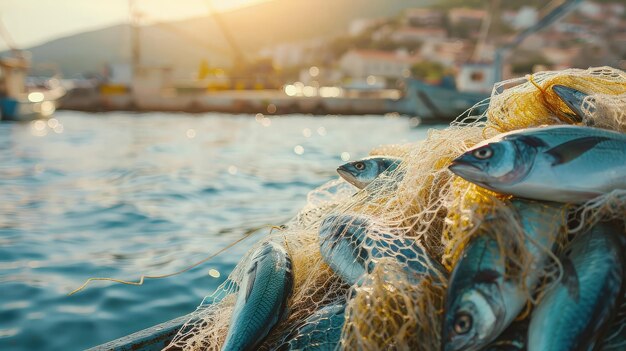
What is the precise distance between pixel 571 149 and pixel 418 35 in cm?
14724

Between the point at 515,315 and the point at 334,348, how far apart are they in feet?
3.02

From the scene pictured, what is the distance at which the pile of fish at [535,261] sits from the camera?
7.70 ft

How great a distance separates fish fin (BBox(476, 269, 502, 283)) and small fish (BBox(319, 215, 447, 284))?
1.04 feet

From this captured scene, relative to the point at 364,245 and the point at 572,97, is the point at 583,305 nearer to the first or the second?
the point at 364,245

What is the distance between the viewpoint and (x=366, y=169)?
4.34 m

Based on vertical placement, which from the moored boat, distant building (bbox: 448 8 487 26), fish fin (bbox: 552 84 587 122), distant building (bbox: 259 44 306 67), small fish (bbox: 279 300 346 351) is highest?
distant building (bbox: 448 8 487 26)

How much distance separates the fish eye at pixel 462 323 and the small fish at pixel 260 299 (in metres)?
1.24

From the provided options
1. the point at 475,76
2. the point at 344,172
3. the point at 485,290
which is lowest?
the point at 485,290

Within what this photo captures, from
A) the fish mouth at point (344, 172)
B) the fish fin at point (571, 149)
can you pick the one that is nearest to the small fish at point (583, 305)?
the fish fin at point (571, 149)

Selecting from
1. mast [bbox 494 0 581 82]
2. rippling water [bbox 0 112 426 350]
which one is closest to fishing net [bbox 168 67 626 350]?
rippling water [bbox 0 112 426 350]

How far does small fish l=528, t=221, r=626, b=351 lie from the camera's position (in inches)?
90.7

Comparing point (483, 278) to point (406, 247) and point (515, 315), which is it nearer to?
point (515, 315)

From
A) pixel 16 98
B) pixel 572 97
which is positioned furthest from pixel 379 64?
pixel 572 97

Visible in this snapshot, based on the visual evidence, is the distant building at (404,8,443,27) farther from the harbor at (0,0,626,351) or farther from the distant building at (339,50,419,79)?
the harbor at (0,0,626,351)
